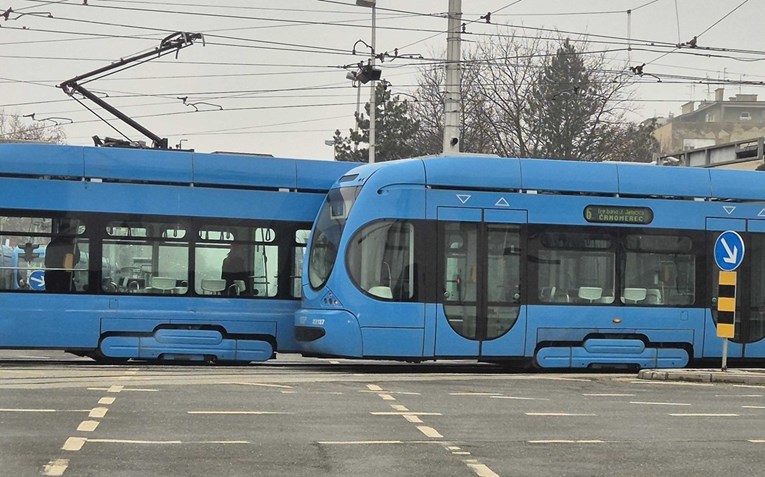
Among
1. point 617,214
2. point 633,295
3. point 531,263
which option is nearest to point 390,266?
point 531,263

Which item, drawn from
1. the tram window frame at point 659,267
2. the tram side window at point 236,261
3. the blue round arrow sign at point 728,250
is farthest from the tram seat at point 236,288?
the blue round arrow sign at point 728,250

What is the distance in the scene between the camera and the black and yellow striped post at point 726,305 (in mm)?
20156

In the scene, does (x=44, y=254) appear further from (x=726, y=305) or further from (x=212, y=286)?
(x=726, y=305)

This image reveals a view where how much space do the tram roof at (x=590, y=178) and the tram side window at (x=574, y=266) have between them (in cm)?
80

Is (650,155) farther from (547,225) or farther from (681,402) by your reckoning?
(681,402)

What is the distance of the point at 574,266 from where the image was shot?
20.9 meters

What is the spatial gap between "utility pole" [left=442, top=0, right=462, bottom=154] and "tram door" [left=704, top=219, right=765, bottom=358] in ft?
23.6

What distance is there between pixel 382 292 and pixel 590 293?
347 centimetres

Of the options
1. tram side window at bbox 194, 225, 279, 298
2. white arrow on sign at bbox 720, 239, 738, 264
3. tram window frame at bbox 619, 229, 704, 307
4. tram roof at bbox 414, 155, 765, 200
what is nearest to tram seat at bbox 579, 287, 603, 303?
tram window frame at bbox 619, 229, 704, 307

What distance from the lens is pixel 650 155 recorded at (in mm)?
73062

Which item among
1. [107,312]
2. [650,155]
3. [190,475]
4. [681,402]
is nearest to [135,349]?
[107,312]

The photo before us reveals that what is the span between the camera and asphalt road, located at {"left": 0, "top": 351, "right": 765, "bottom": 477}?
32.2 feet

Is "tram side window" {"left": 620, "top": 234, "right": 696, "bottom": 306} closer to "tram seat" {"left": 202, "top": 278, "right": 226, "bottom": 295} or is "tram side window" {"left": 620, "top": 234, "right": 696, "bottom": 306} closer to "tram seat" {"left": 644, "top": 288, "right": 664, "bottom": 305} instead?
"tram seat" {"left": 644, "top": 288, "right": 664, "bottom": 305}

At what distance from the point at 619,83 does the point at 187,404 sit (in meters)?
47.2
